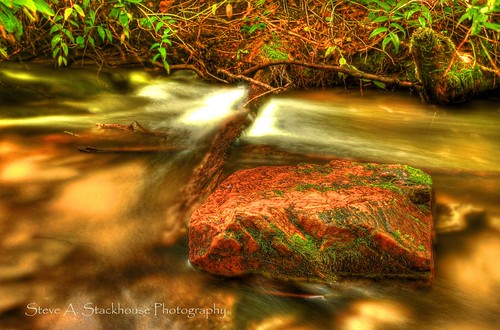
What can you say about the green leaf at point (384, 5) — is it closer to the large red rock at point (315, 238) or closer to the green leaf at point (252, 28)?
the green leaf at point (252, 28)

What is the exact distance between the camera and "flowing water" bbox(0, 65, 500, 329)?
1868mm

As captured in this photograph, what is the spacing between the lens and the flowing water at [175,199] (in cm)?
187

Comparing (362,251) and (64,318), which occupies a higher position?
(362,251)

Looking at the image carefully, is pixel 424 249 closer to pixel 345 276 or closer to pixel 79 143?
pixel 345 276

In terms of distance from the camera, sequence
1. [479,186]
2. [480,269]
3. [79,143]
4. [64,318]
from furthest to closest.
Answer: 1. [79,143]
2. [479,186]
3. [480,269]
4. [64,318]

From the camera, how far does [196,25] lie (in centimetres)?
470

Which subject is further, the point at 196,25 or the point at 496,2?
the point at 196,25

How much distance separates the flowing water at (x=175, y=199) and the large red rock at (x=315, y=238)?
8cm

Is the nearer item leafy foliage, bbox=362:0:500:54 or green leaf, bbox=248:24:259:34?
leafy foliage, bbox=362:0:500:54

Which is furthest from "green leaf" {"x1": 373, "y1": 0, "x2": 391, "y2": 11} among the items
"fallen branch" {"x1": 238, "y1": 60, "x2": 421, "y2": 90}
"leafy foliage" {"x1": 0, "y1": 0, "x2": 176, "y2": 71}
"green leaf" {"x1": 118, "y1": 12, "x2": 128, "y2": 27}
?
"green leaf" {"x1": 118, "y1": 12, "x2": 128, "y2": 27}

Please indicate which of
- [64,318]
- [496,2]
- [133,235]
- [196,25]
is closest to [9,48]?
[196,25]

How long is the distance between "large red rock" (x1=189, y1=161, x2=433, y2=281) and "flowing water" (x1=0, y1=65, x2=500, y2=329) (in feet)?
0.26

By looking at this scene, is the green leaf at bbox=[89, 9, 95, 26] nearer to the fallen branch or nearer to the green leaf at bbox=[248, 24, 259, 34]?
the fallen branch

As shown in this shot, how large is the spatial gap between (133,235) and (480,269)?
1893mm
